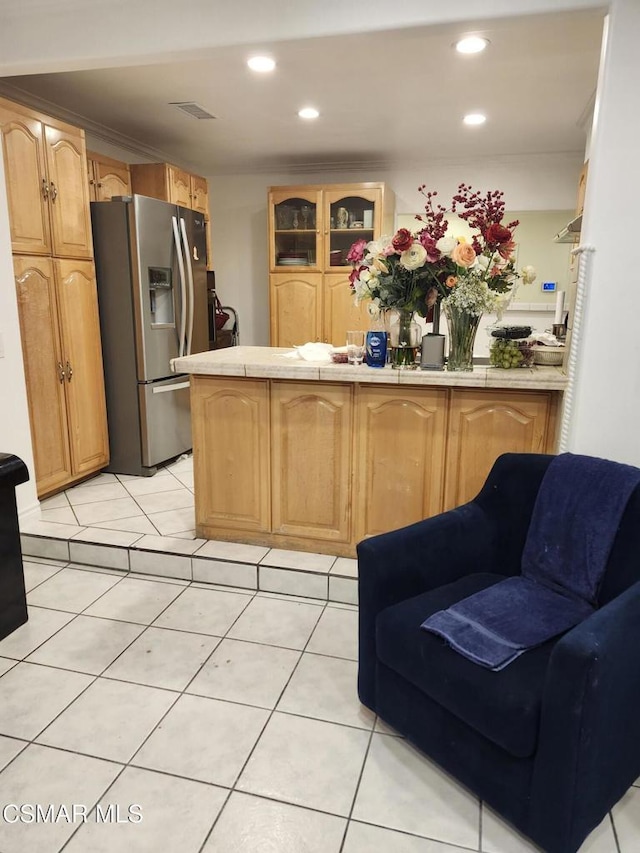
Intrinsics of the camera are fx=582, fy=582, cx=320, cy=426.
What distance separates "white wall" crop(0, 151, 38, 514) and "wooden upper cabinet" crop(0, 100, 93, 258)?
0.51 ft

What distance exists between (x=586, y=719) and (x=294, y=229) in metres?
4.80

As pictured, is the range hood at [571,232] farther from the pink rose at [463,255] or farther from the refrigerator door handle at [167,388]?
the refrigerator door handle at [167,388]

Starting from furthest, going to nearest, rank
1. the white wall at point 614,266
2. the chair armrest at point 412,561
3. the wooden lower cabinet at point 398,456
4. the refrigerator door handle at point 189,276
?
the refrigerator door handle at point 189,276 < the wooden lower cabinet at point 398,456 < the white wall at point 614,266 < the chair armrest at point 412,561

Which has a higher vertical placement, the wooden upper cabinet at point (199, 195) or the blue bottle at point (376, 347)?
the wooden upper cabinet at point (199, 195)

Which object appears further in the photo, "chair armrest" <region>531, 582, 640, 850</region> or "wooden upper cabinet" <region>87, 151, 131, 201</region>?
"wooden upper cabinet" <region>87, 151, 131, 201</region>

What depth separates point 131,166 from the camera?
4457 millimetres

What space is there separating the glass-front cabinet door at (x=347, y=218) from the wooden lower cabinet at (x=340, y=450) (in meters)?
2.84

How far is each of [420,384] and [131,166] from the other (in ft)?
10.8

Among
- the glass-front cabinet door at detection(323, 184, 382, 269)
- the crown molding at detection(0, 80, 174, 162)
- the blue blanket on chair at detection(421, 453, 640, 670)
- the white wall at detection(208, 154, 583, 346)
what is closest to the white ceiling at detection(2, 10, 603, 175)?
the crown molding at detection(0, 80, 174, 162)

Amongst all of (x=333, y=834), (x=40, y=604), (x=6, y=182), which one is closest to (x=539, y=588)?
(x=333, y=834)

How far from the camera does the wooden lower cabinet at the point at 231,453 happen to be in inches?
109

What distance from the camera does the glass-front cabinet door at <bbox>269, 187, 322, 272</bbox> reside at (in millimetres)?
5230

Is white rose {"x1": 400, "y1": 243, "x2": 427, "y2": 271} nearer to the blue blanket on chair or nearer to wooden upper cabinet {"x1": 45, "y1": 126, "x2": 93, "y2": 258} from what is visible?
the blue blanket on chair

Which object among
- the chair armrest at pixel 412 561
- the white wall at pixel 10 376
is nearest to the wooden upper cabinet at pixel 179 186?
the white wall at pixel 10 376
